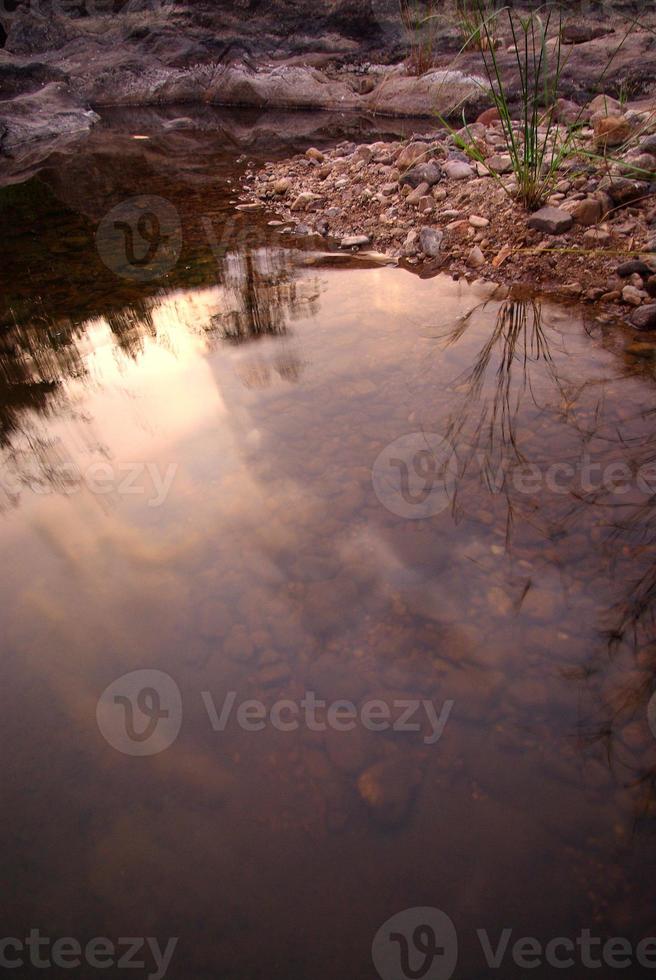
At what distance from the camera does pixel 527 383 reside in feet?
7.31

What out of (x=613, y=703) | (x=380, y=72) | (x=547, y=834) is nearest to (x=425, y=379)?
(x=613, y=703)

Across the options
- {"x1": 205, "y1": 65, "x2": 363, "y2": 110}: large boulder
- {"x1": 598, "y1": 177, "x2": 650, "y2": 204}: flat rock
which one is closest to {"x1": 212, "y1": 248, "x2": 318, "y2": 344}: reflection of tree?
{"x1": 598, "y1": 177, "x2": 650, "y2": 204}: flat rock

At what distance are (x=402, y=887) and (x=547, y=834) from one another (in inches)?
11.6

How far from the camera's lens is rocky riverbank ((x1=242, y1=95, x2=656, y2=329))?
2855mm

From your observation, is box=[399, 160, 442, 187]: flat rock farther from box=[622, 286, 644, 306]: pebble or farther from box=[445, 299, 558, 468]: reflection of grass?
box=[622, 286, 644, 306]: pebble

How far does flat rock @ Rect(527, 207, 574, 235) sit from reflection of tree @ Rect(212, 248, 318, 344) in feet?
4.36

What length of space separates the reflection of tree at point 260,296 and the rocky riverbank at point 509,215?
22.7 inches

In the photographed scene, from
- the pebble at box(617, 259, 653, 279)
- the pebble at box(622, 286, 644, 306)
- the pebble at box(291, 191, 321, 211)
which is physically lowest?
the pebble at box(622, 286, 644, 306)

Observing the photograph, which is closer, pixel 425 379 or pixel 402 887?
pixel 402 887

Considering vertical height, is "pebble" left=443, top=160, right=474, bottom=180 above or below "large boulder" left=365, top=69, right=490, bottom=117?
below

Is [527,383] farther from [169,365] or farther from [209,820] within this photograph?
[209,820]

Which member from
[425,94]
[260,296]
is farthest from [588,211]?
[425,94]

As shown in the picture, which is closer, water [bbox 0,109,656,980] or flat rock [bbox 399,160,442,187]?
water [bbox 0,109,656,980]

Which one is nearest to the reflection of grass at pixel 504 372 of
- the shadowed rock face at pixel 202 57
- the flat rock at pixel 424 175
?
the flat rock at pixel 424 175
